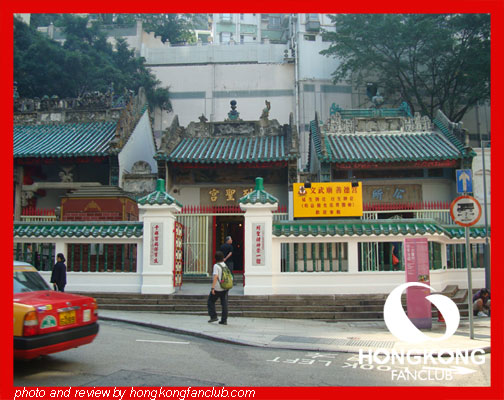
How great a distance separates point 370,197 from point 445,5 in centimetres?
1352

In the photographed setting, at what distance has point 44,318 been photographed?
5.75m

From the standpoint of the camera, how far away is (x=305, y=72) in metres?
35.6

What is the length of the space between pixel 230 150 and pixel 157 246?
8.52 metres

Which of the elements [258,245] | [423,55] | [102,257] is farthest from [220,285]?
[423,55]

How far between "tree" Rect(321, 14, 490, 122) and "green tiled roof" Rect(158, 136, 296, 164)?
41.9ft

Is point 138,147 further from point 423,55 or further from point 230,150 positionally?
point 423,55

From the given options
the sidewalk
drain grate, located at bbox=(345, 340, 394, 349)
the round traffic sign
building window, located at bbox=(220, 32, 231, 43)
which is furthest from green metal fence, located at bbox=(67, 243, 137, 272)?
building window, located at bbox=(220, 32, 231, 43)

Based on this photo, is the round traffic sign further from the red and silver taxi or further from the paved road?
the red and silver taxi

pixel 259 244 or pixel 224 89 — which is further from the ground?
pixel 224 89

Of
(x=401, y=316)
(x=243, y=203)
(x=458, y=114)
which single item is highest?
(x=458, y=114)

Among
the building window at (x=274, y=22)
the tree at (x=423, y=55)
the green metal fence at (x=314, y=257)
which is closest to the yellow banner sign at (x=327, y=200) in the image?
the green metal fence at (x=314, y=257)

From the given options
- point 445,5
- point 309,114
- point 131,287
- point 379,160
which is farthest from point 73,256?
point 309,114

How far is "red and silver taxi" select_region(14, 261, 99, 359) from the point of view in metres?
5.56

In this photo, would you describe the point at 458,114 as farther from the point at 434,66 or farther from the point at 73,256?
the point at 73,256
